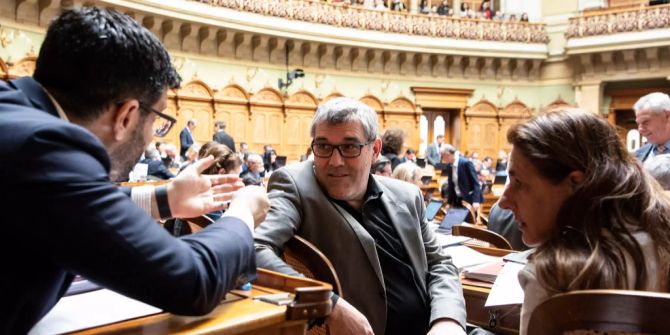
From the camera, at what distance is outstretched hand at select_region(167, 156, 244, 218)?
1.35 meters

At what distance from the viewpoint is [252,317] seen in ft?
3.45

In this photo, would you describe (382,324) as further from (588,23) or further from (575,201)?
(588,23)

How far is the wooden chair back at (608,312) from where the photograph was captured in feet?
3.33

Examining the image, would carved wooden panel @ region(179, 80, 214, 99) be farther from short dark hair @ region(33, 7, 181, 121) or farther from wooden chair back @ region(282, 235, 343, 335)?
short dark hair @ region(33, 7, 181, 121)

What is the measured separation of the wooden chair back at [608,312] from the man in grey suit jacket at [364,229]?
2.34 feet

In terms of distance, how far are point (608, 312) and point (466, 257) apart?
137 centimetres

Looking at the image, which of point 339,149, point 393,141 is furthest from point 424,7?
point 339,149

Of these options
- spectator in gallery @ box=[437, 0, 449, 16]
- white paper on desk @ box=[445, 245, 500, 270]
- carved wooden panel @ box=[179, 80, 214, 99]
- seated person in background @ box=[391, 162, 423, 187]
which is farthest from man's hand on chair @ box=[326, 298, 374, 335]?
spectator in gallery @ box=[437, 0, 449, 16]

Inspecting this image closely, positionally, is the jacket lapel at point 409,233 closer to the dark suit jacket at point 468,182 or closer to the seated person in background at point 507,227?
the seated person in background at point 507,227

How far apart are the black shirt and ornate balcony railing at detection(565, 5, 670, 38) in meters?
14.9

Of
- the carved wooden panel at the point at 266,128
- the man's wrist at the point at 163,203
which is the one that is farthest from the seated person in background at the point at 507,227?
the carved wooden panel at the point at 266,128

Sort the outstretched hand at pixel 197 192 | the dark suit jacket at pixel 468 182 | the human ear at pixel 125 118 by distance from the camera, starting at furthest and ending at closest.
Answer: the dark suit jacket at pixel 468 182, the outstretched hand at pixel 197 192, the human ear at pixel 125 118

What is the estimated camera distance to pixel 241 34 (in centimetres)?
1245

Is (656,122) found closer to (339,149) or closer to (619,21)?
(339,149)
